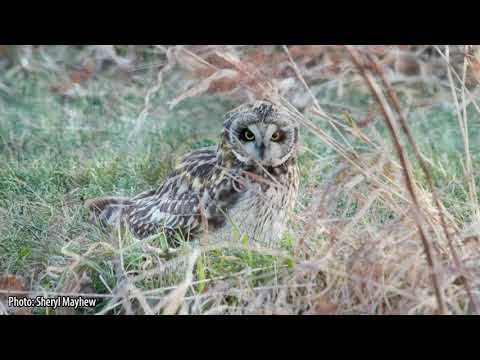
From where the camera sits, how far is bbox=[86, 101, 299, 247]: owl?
2.30 m

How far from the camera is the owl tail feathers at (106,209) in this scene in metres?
2.33

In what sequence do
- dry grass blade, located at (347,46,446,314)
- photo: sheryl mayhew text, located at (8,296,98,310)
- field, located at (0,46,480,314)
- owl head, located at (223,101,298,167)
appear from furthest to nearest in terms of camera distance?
owl head, located at (223,101,298,167), photo: sheryl mayhew text, located at (8,296,98,310), field, located at (0,46,480,314), dry grass blade, located at (347,46,446,314)

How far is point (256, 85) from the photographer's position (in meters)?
2.09

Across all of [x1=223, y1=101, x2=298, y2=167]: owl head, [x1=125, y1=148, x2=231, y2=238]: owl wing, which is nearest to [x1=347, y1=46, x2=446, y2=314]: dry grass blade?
[x1=223, y1=101, x2=298, y2=167]: owl head

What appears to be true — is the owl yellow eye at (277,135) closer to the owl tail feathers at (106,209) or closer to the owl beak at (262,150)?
the owl beak at (262,150)

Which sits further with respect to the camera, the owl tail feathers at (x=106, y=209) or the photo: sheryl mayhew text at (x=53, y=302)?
the owl tail feathers at (x=106, y=209)

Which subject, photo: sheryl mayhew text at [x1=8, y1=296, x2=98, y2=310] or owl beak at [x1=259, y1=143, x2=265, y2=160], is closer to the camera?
photo: sheryl mayhew text at [x1=8, y1=296, x2=98, y2=310]

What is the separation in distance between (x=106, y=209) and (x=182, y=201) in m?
0.25

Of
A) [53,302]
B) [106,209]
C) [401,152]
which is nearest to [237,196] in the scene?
[106,209]

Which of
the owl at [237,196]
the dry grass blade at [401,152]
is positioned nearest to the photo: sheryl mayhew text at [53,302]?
the owl at [237,196]

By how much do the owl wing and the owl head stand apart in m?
0.11

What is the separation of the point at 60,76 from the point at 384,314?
1807mm

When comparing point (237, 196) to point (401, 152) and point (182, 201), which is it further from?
point (401, 152)

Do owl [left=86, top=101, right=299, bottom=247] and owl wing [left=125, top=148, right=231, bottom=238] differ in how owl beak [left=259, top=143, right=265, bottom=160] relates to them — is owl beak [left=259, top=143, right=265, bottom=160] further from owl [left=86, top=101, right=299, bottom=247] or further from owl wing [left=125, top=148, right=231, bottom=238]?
owl wing [left=125, top=148, right=231, bottom=238]
